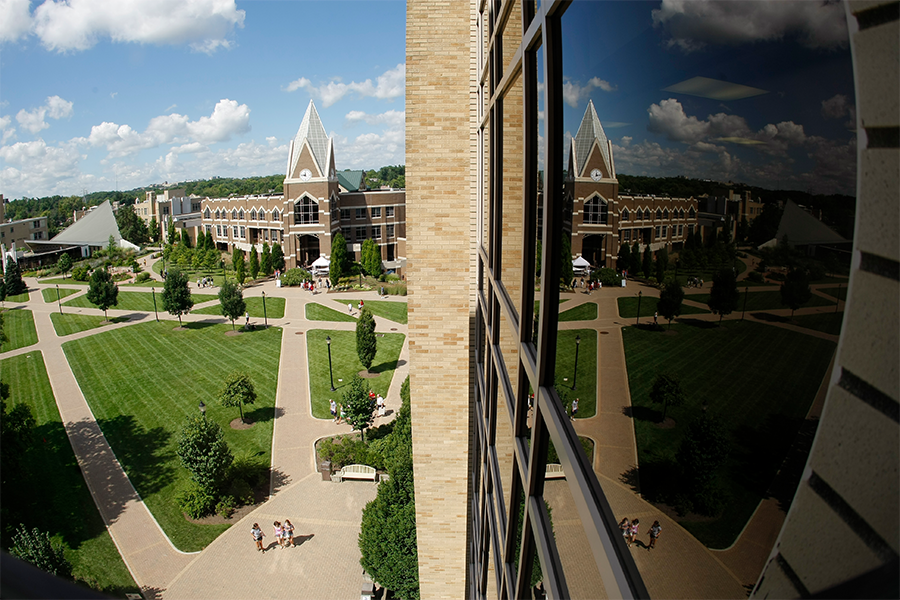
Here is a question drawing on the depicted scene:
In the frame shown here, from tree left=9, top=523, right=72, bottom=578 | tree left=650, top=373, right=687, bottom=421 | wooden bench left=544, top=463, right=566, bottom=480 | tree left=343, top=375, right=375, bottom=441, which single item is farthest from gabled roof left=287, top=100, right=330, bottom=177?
tree left=650, top=373, right=687, bottom=421

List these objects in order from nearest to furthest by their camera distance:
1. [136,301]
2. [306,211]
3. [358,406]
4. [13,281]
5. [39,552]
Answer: [39,552], [358,406], [136,301], [13,281], [306,211]

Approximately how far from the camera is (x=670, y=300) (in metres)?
1.25

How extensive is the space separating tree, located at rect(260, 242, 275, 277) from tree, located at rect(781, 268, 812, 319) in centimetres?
4839

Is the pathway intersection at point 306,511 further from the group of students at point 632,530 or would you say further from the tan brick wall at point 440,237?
the tan brick wall at point 440,237

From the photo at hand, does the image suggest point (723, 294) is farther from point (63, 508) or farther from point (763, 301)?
point (63, 508)

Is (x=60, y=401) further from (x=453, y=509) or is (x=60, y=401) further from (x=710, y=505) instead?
(x=710, y=505)

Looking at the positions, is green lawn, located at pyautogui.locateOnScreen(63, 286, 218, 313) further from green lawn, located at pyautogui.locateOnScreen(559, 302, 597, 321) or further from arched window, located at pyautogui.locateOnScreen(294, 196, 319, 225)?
green lawn, located at pyautogui.locateOnScreen(559, 302, 597, 321)

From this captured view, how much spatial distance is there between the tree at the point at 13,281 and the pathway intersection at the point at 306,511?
948 centimetres

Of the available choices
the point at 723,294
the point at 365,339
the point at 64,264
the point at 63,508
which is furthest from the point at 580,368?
the point at 64,264

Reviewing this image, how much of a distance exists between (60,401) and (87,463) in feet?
22.6

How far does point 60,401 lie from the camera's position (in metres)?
Answer: 22.6

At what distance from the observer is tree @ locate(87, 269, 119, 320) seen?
109 feet

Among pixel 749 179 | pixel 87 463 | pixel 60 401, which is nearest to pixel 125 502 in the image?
pixel 87 463

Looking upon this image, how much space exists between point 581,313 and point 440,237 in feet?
16.3
